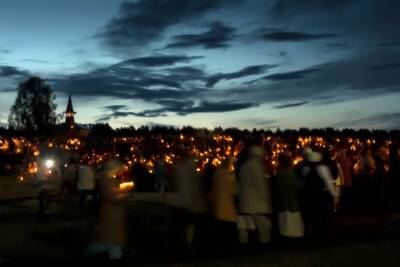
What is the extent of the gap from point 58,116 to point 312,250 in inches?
3162

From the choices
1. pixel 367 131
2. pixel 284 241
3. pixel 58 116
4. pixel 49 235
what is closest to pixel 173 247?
pixel 284 241

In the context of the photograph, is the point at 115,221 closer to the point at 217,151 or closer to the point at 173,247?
the point at 173,247

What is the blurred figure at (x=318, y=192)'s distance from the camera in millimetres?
13383

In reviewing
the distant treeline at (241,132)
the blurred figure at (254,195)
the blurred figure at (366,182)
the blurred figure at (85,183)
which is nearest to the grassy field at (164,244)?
the blurred figure at (254,195)

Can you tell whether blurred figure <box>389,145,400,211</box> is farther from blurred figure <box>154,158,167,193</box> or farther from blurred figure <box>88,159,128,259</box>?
blurred figure <box>154,158,167,193</box>

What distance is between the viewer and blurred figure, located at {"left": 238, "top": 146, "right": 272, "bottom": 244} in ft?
41.0

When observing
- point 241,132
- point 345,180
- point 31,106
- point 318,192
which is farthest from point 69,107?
point 318,192

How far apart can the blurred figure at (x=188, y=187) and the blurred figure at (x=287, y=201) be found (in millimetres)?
1431

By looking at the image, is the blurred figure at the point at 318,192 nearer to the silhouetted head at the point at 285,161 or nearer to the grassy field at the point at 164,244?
the grassy field at the point at 164,244

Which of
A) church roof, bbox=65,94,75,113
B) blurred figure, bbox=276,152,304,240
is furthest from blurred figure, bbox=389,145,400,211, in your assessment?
church roof, bbox=65,94,75,113

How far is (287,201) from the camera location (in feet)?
42.5

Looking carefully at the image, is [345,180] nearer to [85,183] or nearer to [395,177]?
[395,177]

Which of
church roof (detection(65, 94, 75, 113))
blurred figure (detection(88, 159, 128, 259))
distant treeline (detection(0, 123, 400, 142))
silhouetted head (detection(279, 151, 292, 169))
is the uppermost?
church roof (detection(65, 94, 75, 113))

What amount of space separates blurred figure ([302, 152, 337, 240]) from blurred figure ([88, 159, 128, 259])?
A: 3513 millimetres
